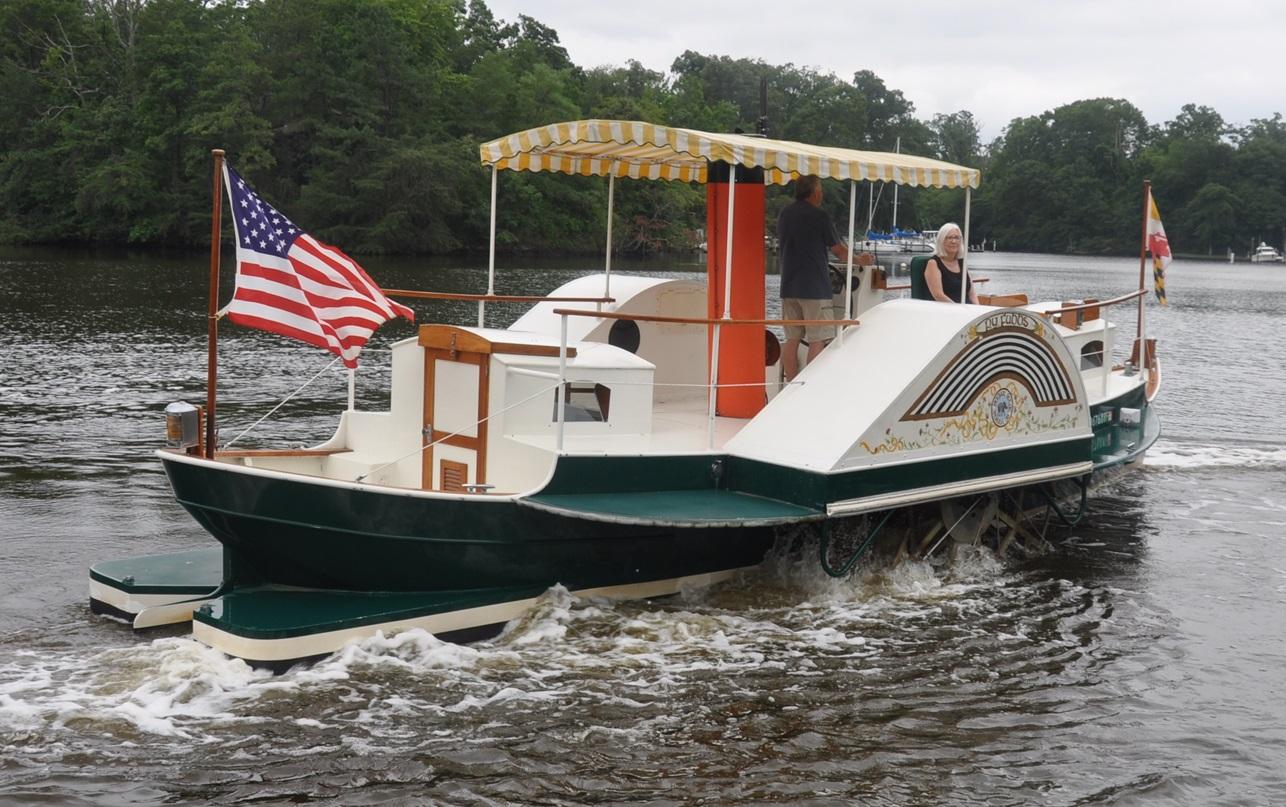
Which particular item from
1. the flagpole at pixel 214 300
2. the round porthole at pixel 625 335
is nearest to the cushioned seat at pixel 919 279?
the round porthole at pixel 625 335

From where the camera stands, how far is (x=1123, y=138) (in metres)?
143

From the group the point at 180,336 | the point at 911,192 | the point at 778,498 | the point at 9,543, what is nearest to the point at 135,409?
the point at 9,543

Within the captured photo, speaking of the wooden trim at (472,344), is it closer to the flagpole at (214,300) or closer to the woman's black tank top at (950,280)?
the flagpole at (214,300)

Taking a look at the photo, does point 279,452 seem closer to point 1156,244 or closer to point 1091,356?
point 1091,356

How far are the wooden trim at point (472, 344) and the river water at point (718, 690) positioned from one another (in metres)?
1.93

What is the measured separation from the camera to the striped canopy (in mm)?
10227

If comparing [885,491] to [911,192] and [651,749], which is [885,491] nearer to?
[651,749]

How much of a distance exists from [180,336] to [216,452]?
2204 cm

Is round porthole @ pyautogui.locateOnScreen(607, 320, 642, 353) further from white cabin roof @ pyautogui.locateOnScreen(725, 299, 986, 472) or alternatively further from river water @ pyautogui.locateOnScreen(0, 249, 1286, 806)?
river water @ pyautogui.locateOnScreen(0, 249, 1286, 806)

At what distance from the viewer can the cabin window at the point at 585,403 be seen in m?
10.3

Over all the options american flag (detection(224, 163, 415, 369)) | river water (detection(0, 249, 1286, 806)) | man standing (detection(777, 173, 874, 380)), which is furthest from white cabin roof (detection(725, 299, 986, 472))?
american flag (detection(224, 163, 415, 369))

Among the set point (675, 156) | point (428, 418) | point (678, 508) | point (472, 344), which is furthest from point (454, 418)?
point (675, 156)

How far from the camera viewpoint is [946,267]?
41.0 ft

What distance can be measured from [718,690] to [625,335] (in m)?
4.64
